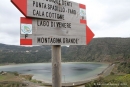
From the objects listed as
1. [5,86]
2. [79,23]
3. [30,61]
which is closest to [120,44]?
[30,61]

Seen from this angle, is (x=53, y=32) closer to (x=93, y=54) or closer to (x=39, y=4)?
(x=39, y=4)

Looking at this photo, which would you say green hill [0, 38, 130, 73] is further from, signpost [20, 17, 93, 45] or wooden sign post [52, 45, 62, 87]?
wooden sign post [52, 45, 62, 87]

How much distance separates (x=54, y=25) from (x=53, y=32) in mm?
135

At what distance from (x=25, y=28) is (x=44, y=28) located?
356 mm

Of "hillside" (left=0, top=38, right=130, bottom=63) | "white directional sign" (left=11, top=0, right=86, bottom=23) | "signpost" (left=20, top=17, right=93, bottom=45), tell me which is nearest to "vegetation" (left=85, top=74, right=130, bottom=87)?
"signpost" (left=20, top=17, right=93, bottom=45)

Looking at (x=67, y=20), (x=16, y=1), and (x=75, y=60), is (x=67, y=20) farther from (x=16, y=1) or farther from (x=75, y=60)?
(x=75, y=60)

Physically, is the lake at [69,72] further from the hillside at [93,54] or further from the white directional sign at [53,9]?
the white directional sign at [53,9]

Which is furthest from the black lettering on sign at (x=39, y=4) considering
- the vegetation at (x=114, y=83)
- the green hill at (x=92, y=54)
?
the green hill at (x=92, y=54)

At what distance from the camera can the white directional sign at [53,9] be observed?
7.65 ft

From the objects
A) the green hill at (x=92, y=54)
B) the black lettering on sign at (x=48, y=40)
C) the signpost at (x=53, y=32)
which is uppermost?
the signpost at (x=53, y=32)

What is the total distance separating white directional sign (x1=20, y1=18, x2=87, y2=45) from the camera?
2365mm

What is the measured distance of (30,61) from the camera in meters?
137

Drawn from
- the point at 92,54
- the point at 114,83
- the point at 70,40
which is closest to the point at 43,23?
the point at 70,40

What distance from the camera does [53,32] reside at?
2656mm
